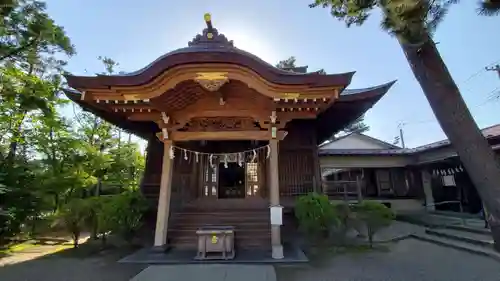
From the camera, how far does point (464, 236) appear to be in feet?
22.0

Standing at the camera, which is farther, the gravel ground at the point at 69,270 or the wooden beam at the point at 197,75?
the wooden beam at the point at 197,75

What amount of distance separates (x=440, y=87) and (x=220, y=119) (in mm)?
4686

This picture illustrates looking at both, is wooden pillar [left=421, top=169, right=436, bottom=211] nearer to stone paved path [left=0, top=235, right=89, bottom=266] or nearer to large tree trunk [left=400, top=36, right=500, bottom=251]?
large tree trunk [left=400, top=36, right=500, bottom=251]

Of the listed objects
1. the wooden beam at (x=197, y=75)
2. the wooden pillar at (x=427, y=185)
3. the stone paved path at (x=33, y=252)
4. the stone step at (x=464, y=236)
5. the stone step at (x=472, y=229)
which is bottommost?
the stone paved path at (x=33, y=252)

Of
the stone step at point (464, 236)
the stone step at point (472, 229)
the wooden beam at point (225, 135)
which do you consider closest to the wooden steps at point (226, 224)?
the wooden beam at point (225, 135)

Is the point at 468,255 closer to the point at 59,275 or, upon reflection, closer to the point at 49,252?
the point at 59,275

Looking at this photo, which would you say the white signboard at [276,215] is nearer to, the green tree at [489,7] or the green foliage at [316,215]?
the green foliage at [316,215]

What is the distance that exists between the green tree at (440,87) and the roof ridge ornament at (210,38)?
10.2 ft

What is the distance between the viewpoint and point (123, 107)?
6066 millimetres

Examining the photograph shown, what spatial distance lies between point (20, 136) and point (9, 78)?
260 cm

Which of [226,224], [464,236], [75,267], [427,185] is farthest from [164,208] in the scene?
[427,185]

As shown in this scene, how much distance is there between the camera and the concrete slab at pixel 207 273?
13.6 feet

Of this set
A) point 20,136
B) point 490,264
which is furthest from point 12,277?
point 490,264

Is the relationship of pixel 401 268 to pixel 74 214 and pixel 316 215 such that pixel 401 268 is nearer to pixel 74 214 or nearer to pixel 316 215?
pixel 316 215
